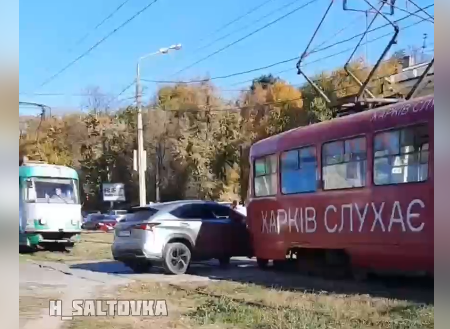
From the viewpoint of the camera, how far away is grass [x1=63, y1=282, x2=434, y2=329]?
153 inches

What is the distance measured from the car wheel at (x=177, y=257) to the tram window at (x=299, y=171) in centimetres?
80

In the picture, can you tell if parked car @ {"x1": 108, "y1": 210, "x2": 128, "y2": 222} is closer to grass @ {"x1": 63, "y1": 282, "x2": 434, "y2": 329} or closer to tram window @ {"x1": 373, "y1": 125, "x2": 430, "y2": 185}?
grass @ {"x1": 63, "y1": 282, "x2": 434, "y2": 329}

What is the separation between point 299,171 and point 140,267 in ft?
3.77

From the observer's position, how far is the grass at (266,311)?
3895 mm

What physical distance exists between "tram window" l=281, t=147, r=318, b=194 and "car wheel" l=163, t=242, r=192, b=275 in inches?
31.3

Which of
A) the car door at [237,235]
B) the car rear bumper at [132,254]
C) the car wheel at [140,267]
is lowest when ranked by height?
the car wheel at [140,267]

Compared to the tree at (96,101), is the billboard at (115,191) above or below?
below

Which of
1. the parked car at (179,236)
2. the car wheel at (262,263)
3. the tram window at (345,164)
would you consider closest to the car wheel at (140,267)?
the parked car at (179,236)

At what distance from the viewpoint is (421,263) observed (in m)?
4.05

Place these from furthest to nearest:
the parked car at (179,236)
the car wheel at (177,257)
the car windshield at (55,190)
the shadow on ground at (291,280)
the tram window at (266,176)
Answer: the tram window at (266,176) < the car wheel at (177,257) < the parked car at (179,236) < the car windshield at (55,190) < the shadow on ground at (291,280)

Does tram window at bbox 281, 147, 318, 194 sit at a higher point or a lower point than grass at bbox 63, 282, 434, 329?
higher

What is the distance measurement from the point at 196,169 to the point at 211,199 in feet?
0.75

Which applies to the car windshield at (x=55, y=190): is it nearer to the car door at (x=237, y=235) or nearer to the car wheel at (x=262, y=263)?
the car door at (x=237, y=235)

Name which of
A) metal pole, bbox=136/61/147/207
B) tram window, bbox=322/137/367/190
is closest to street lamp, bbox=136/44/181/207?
metal pole, bbox=136/61/147/207
